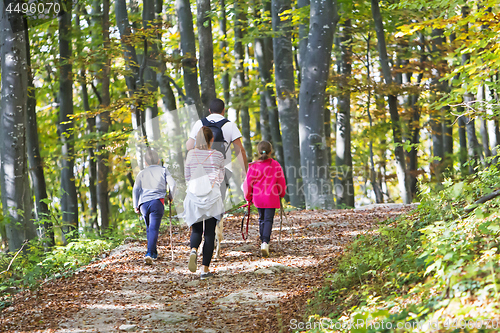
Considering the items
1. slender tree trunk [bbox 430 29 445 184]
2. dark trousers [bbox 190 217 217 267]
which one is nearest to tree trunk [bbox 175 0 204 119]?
dark trousers [bbox 190 217 217 267]

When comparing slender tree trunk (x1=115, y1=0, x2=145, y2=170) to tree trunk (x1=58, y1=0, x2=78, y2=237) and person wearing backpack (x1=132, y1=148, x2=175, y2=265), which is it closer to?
tree trunk (x1=58, y1=0, x2=78, y2=237)

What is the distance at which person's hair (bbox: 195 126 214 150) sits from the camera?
19.2 ft

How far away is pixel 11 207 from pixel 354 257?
21.7 feet

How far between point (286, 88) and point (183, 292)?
8.89 metres

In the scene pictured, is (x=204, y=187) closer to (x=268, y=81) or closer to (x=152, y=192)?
(x=152, y=192)

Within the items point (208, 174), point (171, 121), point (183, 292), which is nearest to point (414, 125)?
point (171, 121)

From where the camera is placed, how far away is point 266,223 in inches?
280

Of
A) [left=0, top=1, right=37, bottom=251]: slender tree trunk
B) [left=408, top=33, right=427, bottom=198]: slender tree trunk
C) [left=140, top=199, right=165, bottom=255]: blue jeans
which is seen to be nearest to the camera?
[left=140, top=199, right=165, bottom=255]: blue jeans

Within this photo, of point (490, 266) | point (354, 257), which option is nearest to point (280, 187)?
point (354, 257)

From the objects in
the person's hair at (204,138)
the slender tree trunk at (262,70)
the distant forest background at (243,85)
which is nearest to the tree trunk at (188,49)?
the distant forest background at (243,85)

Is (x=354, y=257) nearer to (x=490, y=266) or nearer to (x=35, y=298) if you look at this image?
(x=490, y=266)

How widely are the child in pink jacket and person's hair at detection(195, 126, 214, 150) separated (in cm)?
139

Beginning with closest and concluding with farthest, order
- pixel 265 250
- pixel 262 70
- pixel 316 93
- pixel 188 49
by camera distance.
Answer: pixel 265 250, pixel 316 93, pixel 188 49, pixel 262 70

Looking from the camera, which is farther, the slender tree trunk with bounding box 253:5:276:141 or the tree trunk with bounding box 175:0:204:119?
the slender tree trunk with bounding box 253:5:276:141
